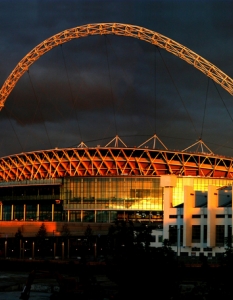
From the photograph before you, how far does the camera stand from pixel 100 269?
273 feet

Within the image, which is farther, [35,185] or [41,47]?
[35,185]

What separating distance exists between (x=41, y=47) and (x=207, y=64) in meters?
30.9

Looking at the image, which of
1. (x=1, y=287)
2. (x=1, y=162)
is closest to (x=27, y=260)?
(x=1, y=287)

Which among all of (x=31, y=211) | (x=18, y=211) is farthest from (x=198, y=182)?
(x=18, y=211)

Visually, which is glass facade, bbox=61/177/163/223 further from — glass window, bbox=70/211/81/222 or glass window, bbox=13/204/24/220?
glass window, bbox=13/204/24/220

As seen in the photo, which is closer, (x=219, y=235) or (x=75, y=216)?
(x=219, y=235)

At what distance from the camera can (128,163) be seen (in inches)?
5384

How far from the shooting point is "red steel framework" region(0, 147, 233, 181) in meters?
133

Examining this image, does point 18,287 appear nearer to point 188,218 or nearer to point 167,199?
point 188,218

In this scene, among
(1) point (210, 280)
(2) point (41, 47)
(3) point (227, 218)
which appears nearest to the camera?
(1) point (210, 280)

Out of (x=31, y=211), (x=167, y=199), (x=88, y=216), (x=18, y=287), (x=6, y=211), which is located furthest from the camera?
(x=6, y=211)

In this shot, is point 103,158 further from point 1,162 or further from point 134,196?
point 1,162

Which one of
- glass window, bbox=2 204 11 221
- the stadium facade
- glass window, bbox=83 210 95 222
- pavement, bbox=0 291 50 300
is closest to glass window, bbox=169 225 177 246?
the stadium facade

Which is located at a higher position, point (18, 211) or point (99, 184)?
point (99, 184)
